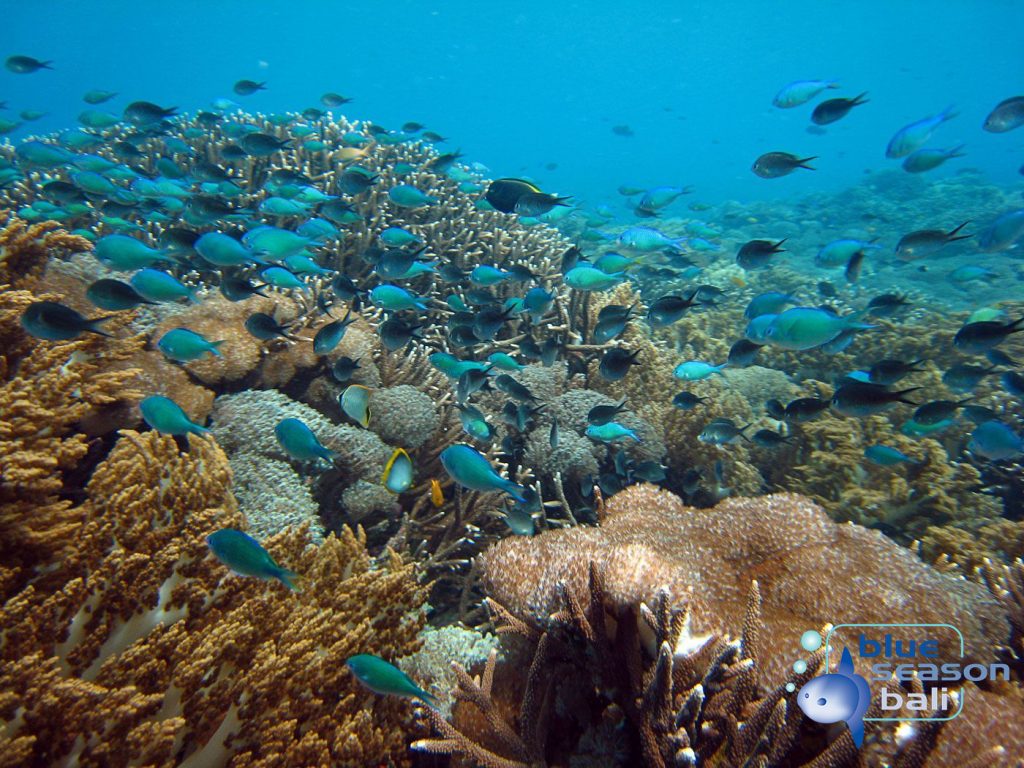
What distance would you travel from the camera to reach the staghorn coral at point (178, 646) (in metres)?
1.82

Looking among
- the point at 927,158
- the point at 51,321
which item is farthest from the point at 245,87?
the point at 927,158

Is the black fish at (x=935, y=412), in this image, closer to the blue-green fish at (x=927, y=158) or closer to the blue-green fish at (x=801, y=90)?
the blue-green fish at (x=927, y=158)

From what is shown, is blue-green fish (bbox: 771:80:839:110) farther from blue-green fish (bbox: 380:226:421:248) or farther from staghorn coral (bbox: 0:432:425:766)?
staghorn coral (bbox: 0:432:425:766)

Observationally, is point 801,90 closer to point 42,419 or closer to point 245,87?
point 42,419

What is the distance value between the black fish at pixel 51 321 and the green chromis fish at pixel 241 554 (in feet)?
6.30

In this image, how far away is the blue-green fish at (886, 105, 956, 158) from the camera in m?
7.35

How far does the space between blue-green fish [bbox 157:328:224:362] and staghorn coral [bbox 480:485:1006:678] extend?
2.72 metres

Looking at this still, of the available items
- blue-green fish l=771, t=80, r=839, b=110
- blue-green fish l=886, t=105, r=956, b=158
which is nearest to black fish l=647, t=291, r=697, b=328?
blue-green fish l=771, t=80, r=839, b=110

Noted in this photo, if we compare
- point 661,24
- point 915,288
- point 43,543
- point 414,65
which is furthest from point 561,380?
point 414,65

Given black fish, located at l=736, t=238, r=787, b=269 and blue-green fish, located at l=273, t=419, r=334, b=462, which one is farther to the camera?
black fish, located at l=736, t=238, r=787, b=269

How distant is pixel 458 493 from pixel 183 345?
2.52 meters

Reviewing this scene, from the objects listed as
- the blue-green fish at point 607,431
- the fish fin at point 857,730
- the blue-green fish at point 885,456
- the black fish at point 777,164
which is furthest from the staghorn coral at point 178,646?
the black fish at point 777,164

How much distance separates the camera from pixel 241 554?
2.20 m

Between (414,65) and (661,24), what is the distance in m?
70.7
